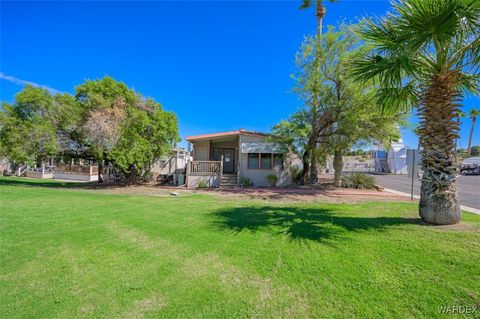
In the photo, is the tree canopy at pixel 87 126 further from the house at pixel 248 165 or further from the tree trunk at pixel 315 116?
the tree trunk at pixel 315 116

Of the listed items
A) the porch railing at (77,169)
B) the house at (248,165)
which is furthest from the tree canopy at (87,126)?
Result: the porch railing at (77,169)

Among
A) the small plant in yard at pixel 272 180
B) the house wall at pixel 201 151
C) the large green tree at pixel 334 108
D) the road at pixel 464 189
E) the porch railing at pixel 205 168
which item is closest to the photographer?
the road at pixel 464 189

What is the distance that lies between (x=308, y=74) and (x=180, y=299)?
560 inches

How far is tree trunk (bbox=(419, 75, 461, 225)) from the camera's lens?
5.29m

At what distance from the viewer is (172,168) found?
64.8ft

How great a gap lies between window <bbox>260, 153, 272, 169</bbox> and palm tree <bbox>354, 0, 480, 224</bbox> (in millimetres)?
11534

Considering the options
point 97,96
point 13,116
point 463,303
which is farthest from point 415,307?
point 13,116

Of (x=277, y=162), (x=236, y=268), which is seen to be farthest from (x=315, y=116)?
(x=236, y=268)

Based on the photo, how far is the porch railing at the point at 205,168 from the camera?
53.3ft

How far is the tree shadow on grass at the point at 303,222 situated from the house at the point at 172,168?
1089cm

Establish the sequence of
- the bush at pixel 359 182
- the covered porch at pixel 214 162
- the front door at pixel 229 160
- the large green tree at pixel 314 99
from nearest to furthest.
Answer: the large green tree at pixel 314 99, the bush at pixel 359 182, the covered porch at pixel 214 162, the front door at pixel 229 160

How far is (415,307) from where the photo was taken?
2.70 meters

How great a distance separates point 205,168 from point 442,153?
1347cm

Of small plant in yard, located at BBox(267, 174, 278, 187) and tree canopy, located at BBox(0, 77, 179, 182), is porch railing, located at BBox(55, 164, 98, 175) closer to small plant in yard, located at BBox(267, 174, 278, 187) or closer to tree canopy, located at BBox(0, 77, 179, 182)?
tree canopy, located at BBox(0, 77, 179, 182)
